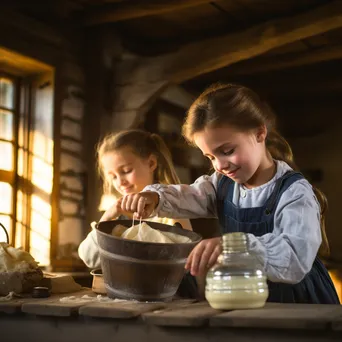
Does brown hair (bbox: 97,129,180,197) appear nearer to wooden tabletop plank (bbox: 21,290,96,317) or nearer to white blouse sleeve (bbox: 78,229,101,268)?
white blouse sleeve (bbox: 78,229,101,268)

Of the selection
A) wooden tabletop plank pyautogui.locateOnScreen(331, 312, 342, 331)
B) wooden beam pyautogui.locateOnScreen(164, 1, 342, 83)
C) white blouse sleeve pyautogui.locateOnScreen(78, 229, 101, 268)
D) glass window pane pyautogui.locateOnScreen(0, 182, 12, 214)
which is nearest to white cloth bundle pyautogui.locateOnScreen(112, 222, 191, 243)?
wooden tabletop plank pyautogui.locateOnScreen(331, 312, 342, 331)

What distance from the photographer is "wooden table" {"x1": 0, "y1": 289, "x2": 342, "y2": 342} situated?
1.43 metres

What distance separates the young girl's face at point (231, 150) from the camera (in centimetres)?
203

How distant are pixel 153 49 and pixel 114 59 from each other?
514mm

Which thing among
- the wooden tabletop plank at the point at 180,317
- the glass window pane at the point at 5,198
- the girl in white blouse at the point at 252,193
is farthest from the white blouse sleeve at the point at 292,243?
the glass window pane at the point at 5,198

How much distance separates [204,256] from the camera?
166cm

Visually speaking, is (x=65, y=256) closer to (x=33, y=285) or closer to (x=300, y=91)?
(x=33, y=285)

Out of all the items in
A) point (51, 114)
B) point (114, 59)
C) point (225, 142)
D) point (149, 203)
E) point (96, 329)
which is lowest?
point (96, 329)

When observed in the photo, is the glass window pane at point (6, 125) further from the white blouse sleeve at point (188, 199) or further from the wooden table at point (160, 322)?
the wooden table at point (160, 322)

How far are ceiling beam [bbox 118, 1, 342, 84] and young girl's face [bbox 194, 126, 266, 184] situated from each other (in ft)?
8.77

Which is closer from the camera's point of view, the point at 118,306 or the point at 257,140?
the point at 118,306

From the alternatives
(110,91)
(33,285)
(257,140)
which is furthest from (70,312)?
(110,91)

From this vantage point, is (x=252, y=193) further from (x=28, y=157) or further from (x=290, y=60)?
(x=290, y=60)

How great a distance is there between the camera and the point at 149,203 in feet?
6.91
